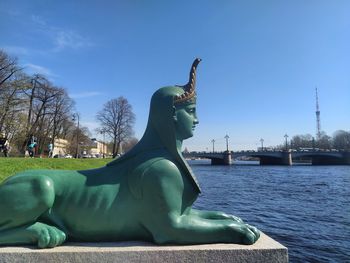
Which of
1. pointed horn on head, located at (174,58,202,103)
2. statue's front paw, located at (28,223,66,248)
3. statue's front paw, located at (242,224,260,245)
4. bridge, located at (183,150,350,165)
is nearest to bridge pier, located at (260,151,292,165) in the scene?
bridge, located at (183,150,350,165)

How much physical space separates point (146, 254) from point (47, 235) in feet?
2.83

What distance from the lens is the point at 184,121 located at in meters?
3.38

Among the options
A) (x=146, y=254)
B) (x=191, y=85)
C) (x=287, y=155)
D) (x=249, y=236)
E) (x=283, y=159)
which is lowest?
(x=146, y=254)

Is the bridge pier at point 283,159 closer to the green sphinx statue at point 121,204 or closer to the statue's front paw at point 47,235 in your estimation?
the green sphinx statue at point 121,204

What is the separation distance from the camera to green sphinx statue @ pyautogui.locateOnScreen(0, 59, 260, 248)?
2959 mm

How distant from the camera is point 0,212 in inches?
118

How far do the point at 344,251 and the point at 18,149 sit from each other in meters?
35.1

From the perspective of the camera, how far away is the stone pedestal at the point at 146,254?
9.02 ft

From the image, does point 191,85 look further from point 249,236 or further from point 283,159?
point 283,159

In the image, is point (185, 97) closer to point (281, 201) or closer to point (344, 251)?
point (344, 251)

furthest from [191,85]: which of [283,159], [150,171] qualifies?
[283,159]

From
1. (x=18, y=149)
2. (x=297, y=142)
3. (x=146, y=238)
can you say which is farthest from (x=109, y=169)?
(x=297, y=142)

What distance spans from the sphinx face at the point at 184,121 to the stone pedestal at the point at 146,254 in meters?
1.10

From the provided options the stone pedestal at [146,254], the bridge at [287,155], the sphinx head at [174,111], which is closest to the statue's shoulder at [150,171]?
the sphinx head at [174,111]
